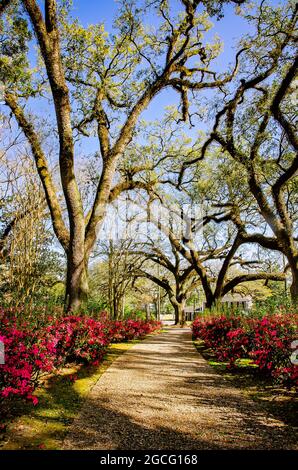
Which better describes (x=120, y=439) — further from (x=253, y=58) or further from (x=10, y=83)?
(x=253, y=58)

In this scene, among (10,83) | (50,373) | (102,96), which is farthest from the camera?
(102,96)

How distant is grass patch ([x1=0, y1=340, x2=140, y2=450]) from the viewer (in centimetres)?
318

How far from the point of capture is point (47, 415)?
3926 millimetres

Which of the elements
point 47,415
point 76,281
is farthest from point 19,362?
point 76,281

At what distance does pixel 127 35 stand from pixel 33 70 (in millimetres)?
3232

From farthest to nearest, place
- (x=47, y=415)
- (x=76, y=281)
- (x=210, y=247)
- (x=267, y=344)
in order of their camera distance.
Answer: (x=210, y=247) < (x=76, y=281) < (x=267, y=344) < (x=47, y=415)

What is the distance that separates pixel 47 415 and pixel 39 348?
0.88 metres

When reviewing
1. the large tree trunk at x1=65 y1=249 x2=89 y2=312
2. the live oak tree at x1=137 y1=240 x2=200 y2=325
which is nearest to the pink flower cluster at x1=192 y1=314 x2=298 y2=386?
the large tree trunk at x1=65 y1=249 x2=89 y2=312

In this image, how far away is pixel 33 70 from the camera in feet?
34.7

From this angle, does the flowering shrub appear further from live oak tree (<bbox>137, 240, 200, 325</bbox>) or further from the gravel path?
live oak tree (<bbox>137, 240, 200, 325</bbox>)

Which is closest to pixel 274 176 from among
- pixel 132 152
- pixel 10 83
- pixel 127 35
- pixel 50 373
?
pixel 132 152

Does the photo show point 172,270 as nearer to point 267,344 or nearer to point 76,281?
point 76,281

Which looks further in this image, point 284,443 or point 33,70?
point 33,70
